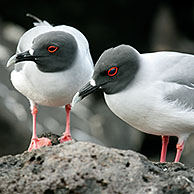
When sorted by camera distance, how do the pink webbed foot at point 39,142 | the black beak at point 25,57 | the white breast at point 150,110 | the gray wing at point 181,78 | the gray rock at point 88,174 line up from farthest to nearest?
the pink webbed foot at point 39,142 → the black beak at point 25,57 → the gray wing at point 181,78 → the white breast at point 150,110 → the gray rock at point 88,174

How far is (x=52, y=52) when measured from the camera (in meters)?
5.48

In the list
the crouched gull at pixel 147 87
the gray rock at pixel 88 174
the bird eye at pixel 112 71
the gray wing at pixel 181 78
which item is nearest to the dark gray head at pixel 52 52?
the crouched gull at pixel 147 87

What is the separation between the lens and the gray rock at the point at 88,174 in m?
3.37

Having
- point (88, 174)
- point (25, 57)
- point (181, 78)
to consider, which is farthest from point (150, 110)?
point (88, 174)

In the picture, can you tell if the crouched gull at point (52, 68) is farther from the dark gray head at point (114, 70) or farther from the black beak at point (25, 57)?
the dark gray head at point (114, 70)

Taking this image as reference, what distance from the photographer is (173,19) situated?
13.2 meters

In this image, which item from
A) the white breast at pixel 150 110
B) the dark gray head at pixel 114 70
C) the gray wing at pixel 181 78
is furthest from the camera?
the gray wing at pixel 181 78

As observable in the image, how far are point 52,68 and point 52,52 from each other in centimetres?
21

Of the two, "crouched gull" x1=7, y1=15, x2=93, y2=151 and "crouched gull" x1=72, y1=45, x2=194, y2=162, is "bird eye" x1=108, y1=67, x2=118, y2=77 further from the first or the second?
"crouched gull" x1=7, y1=15, x2=93, y2=151

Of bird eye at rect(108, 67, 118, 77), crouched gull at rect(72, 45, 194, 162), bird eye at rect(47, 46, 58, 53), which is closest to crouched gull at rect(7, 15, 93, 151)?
bird eye at rect(47, 46, 58, 53)

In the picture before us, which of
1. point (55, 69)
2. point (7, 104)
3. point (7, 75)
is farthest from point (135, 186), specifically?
point (7, 75)

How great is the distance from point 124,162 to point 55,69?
92.1 inches

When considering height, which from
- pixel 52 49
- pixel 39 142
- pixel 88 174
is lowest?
pixel 39 142

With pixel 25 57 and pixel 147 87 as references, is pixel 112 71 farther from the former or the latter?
pixel 25 57
